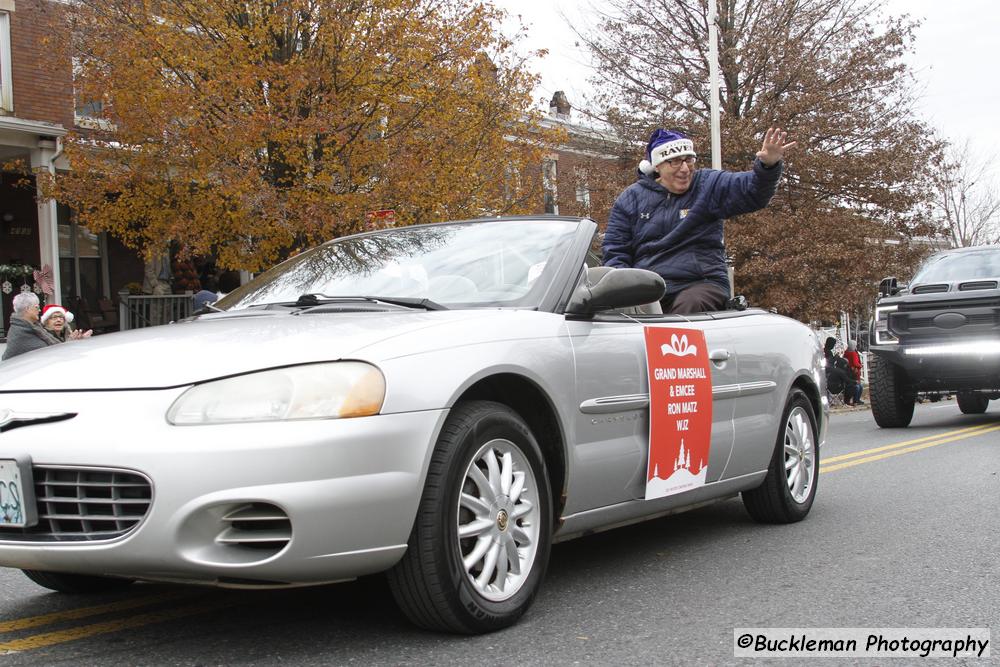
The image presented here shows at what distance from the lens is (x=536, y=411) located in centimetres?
372

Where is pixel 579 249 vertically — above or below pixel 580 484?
above

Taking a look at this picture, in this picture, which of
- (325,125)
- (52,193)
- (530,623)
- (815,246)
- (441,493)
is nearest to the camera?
(441,493)

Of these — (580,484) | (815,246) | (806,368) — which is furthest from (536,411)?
(815,246)

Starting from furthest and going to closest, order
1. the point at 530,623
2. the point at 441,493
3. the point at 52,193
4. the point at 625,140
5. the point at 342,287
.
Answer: the point at 625,140 < the point at 52,193 < the point at 342,287 < the point at 530,623 < the point at 441,493

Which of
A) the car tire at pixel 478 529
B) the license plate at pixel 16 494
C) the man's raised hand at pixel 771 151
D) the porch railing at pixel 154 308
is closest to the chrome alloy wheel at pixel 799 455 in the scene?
the man's raised hand at pixel 771 151

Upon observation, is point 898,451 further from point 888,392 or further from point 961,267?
point 961,267

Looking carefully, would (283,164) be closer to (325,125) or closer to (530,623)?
(325,125)

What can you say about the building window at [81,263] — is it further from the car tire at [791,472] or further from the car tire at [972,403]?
the car tire at [791,472]

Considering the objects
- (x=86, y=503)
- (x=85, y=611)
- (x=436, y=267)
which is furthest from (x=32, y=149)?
(x=86, y=503)

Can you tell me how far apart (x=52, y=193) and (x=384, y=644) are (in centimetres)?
1256

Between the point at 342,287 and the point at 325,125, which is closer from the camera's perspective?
Result: the point at 342,287

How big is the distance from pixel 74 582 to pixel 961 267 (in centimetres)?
1045

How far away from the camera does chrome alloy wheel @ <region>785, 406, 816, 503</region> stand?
17.8 ft

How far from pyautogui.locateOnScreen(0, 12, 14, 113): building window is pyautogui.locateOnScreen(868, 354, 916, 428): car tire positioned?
1277cm
